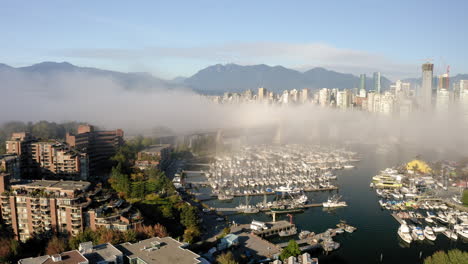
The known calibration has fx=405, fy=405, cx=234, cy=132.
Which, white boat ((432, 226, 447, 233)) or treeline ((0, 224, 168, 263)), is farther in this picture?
white boat ((432, 226, 447, 233))

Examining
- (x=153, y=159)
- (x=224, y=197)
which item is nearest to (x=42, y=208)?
(x=224, y=197)

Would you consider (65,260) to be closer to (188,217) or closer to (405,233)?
(188,217)

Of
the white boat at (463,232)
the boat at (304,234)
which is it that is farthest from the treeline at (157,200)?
the white boat at (463,232)

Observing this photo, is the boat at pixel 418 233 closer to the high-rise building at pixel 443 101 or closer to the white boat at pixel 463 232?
the white boat at pixel 463 232

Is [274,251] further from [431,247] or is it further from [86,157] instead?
[86,157]

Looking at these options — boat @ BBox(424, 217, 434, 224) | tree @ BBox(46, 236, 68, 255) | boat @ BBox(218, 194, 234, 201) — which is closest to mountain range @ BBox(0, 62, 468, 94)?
boat @ BBox(218, 194, 234, 201)

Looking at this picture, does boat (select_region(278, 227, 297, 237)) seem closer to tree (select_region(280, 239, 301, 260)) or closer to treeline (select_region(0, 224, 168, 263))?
tree (select_region(280, 239, 301, 260))

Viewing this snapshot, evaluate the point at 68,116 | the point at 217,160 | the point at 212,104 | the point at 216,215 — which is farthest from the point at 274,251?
the point at 212,104
